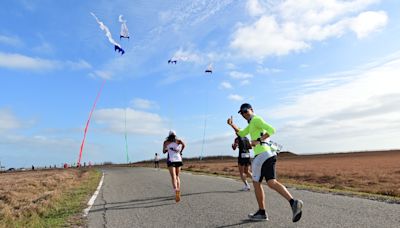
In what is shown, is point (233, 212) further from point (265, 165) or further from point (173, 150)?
point (173, 150)

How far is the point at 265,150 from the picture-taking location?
23.7 feet

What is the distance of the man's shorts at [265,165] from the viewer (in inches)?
283

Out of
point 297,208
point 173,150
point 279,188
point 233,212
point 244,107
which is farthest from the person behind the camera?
point 173,150

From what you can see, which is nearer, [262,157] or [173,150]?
[262,157]

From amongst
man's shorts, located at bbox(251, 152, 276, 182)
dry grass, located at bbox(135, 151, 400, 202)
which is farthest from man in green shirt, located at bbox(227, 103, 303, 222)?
dry grass, located at bbox(135, 151, 400, 202)

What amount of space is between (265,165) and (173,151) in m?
4.54

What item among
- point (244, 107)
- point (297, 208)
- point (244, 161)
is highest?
point (244, 107)

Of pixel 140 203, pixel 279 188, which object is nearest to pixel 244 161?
pixel 140 203

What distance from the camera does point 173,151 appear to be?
11.4 meters

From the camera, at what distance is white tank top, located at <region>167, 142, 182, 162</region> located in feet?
37.1

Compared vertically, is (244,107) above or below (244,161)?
above

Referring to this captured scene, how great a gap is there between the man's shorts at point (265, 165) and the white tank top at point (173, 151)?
4.32 meters

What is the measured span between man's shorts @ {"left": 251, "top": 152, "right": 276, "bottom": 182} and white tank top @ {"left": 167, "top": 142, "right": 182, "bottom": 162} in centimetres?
432

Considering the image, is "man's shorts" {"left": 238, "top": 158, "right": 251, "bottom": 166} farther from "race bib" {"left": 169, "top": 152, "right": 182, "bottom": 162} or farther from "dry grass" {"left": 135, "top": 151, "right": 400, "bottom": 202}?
"dry grass" {"left": 135, "top": 151, "right": 400, "bottom": 202}
